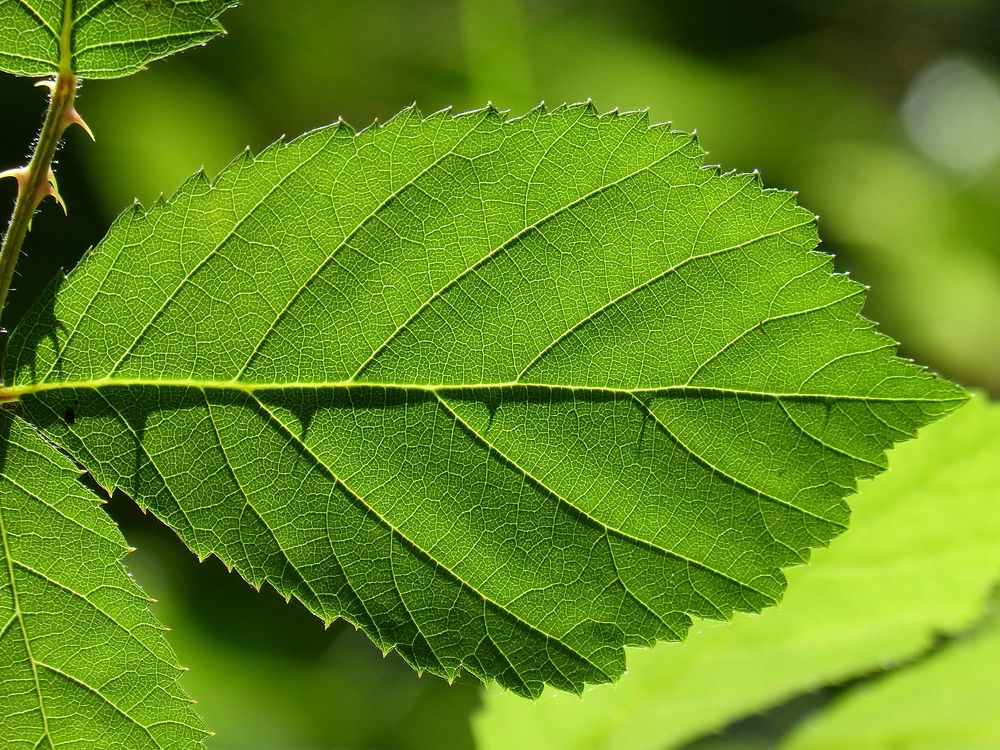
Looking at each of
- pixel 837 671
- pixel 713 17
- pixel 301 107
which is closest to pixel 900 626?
pixel 837 671

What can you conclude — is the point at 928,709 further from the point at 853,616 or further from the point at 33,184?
the point at 33,184

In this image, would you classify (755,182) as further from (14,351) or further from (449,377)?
(14,351)

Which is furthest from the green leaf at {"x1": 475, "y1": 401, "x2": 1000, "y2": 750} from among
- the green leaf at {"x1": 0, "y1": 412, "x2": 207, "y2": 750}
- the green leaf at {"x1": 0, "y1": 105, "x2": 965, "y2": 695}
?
the green leaf at {"x1": 0, "y1": 412, "x2": 207, "y2": 750}

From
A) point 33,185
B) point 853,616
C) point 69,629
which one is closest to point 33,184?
point 33,185

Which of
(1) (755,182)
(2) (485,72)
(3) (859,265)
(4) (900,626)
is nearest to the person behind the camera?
(1) (755,182)

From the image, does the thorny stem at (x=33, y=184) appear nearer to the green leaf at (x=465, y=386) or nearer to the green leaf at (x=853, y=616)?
the green leaf at (x=465, y=386)

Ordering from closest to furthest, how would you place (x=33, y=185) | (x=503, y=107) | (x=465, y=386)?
(x=33, y=185) → (x=465, y=386) → (x=503, y=107)

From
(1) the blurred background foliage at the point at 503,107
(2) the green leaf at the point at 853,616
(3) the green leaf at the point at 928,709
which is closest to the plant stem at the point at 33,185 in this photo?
(2) the green leaf at the point at 853,616
